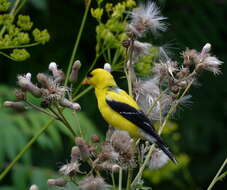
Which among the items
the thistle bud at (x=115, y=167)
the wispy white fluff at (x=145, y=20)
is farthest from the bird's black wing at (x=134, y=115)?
the thistle bud at (x=115, y=167)

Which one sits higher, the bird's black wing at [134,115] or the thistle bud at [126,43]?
the thistle bud at [126,43]

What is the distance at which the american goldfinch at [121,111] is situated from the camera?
2.94 metres

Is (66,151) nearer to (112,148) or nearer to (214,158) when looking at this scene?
(214,158)

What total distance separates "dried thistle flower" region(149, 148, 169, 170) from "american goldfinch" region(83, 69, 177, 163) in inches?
3.3

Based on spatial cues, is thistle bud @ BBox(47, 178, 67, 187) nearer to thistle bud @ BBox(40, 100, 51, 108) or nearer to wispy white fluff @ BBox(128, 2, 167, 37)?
thistle bud @ BBox(40, 100, 51, 108)

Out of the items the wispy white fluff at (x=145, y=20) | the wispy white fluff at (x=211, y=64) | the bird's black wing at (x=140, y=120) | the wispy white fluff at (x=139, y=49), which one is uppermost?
the wispy white fluff at (x=145, y=20)

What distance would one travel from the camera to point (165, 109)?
2.97 m

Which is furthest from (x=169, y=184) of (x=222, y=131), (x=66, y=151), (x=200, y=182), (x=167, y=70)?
(x=167, y=70)

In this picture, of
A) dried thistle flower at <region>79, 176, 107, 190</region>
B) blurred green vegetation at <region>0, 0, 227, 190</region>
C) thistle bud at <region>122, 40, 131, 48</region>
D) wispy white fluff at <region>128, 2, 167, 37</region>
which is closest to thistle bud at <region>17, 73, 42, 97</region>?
dried thistle flower at <region>79, 176, 107, 190</region>

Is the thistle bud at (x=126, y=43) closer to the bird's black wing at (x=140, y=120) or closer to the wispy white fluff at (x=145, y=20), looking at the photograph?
the wispy white fluff at (x=145, y=20)

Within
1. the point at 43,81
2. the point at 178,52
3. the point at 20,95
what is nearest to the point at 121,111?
the point at 43,81

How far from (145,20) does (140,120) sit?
0.63 m

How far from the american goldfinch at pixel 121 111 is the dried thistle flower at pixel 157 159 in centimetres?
8

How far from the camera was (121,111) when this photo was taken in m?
3.19
